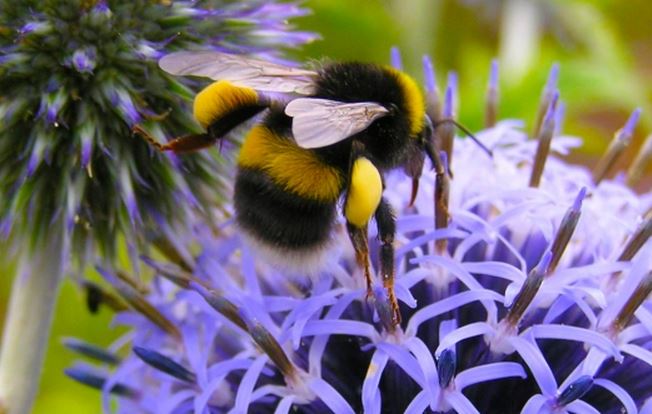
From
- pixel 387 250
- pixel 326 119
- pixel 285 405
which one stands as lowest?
pixel 285 405

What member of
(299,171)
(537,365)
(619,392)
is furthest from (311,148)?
(619,392)

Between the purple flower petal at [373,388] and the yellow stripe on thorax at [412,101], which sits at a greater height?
the yellow stripe on thorax at [412,101]

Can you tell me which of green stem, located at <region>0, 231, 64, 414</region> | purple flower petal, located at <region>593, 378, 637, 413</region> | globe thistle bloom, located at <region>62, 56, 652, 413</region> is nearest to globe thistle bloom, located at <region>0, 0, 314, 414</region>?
green stem, located at <region>0, 231, 64, 414</region>

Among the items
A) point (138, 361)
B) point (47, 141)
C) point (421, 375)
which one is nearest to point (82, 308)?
point (138, 361)

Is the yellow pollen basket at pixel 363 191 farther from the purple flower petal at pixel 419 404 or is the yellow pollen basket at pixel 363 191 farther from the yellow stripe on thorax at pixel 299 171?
the purple flower petal at pixel 419 404

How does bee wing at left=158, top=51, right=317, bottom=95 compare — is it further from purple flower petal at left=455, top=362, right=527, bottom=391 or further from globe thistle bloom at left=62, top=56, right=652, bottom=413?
purple flower petal at left=455, top=362, right=527, bottom=391

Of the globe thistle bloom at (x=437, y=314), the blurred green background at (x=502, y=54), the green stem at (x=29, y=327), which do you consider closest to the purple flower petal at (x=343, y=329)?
the globe thistle bloom at (x=437, y=314)

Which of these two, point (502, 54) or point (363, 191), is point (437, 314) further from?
point (502, 54)

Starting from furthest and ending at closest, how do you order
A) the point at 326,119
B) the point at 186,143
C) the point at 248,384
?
the point at 186,143 < the point at 248,384 < the point at 326,119
